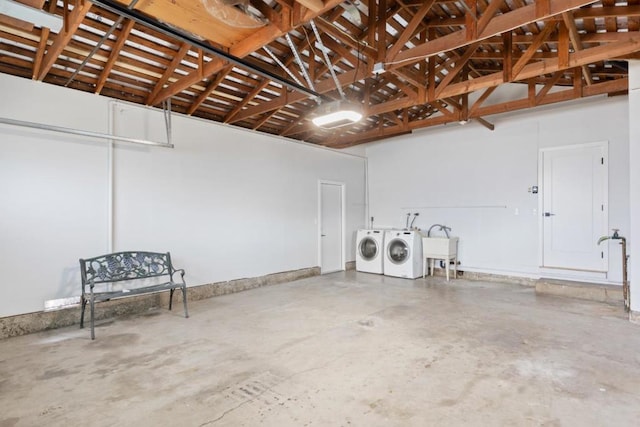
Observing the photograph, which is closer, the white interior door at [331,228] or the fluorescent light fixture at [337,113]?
the fluorescent light fixture at [337,113]

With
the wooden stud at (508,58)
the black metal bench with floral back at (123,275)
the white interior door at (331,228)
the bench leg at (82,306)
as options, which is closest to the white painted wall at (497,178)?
the white interior door at (331,228)

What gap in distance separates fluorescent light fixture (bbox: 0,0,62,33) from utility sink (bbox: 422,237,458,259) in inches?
252

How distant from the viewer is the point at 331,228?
762cm

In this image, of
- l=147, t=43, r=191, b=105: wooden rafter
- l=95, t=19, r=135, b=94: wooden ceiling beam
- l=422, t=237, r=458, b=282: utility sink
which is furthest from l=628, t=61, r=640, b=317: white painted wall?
l=95, t=19, r=135, b=94: wooden ceiling beam

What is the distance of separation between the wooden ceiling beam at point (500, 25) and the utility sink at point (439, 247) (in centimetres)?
401

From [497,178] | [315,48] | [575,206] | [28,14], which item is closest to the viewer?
[28,14]

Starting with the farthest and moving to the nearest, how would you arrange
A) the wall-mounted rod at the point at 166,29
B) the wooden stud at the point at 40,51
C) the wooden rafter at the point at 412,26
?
the wooden rafter at the point at 412,26 < the wooden stud at the point at 40,51 < the wall-mounted rod at the point at 166,29

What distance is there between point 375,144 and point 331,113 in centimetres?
477

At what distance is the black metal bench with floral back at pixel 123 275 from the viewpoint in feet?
12.6

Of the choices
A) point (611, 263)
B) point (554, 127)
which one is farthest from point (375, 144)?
point (611, 263)

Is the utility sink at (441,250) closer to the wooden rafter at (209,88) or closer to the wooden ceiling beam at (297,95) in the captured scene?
the wooden ceiling beam at (297,95)

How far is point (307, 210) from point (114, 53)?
Result: 431cm

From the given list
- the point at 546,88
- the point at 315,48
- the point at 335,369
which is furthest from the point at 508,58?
the point at 335,369

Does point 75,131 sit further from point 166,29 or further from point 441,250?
point 441,250
